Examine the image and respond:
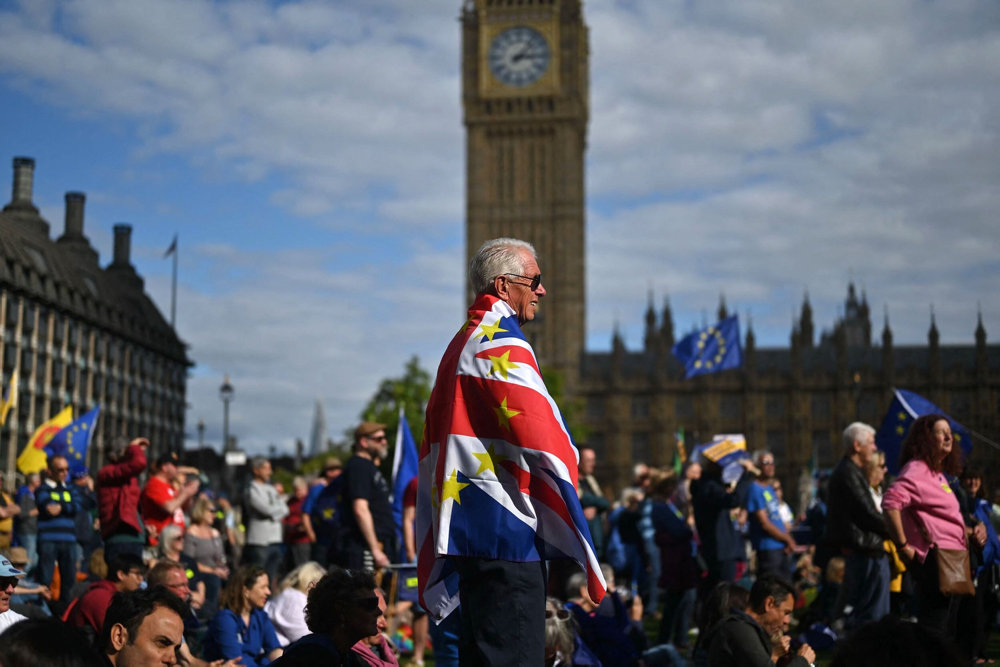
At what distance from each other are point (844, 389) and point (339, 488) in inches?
→ 3274

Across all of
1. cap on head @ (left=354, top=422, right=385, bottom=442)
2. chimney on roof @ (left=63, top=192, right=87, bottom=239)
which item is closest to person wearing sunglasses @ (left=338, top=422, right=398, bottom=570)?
cap on head @ (left=354, top=422, right=385, bottom=442)

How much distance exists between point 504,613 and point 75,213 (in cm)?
7256

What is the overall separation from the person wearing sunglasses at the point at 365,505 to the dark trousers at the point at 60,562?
4.00 meters

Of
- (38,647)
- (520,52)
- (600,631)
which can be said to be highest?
(520,52)

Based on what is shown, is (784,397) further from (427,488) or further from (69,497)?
(427,488)

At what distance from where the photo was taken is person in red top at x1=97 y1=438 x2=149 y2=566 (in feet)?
32.4

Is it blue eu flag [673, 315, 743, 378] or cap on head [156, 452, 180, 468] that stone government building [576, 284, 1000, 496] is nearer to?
blue eu flag [673, 315, 743, 378]

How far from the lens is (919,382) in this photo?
88938 millimetres

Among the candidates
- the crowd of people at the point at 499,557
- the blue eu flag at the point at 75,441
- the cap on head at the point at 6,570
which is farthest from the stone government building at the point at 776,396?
the cap on head at the point at 6,570

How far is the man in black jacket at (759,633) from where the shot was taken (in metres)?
6.14

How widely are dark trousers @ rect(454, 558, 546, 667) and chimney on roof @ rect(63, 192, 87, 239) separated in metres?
70.9

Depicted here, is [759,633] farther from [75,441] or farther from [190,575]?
[75,441]

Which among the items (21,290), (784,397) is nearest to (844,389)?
(784,397)

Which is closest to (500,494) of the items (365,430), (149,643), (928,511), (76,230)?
(149,643)
